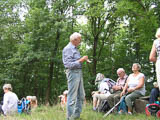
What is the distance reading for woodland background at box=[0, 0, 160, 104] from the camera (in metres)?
14.6

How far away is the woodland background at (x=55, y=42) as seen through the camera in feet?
47.9

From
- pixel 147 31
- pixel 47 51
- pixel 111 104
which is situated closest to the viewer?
pixel 111 104

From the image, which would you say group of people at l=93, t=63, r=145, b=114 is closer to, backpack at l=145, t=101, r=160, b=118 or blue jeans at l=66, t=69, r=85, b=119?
backpack at l=145, t=101, r=160, b=118

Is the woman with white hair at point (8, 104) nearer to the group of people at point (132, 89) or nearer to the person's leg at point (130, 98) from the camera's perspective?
the group of people at point (132, 89)

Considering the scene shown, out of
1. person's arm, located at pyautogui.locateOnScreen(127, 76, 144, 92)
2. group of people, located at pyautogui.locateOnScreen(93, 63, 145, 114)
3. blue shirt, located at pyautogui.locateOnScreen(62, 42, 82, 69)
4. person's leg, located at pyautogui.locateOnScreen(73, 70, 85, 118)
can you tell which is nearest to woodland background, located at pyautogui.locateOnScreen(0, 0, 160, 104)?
group of people, located at pyautogui.locateOnScreen(93, 63, 145, 114)

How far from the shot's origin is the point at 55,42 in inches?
641

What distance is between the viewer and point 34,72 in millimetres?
18828

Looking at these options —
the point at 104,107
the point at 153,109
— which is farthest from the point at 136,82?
the point at 104,107

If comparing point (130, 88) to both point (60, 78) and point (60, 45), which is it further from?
point (60, 78)

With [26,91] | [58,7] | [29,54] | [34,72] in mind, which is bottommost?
[26,91]

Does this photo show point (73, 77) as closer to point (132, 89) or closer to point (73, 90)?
point (73, 90)

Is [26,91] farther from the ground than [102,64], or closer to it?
closer to it

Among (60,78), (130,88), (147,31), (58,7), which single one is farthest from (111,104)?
(60,78)

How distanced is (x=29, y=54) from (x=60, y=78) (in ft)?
21.7
